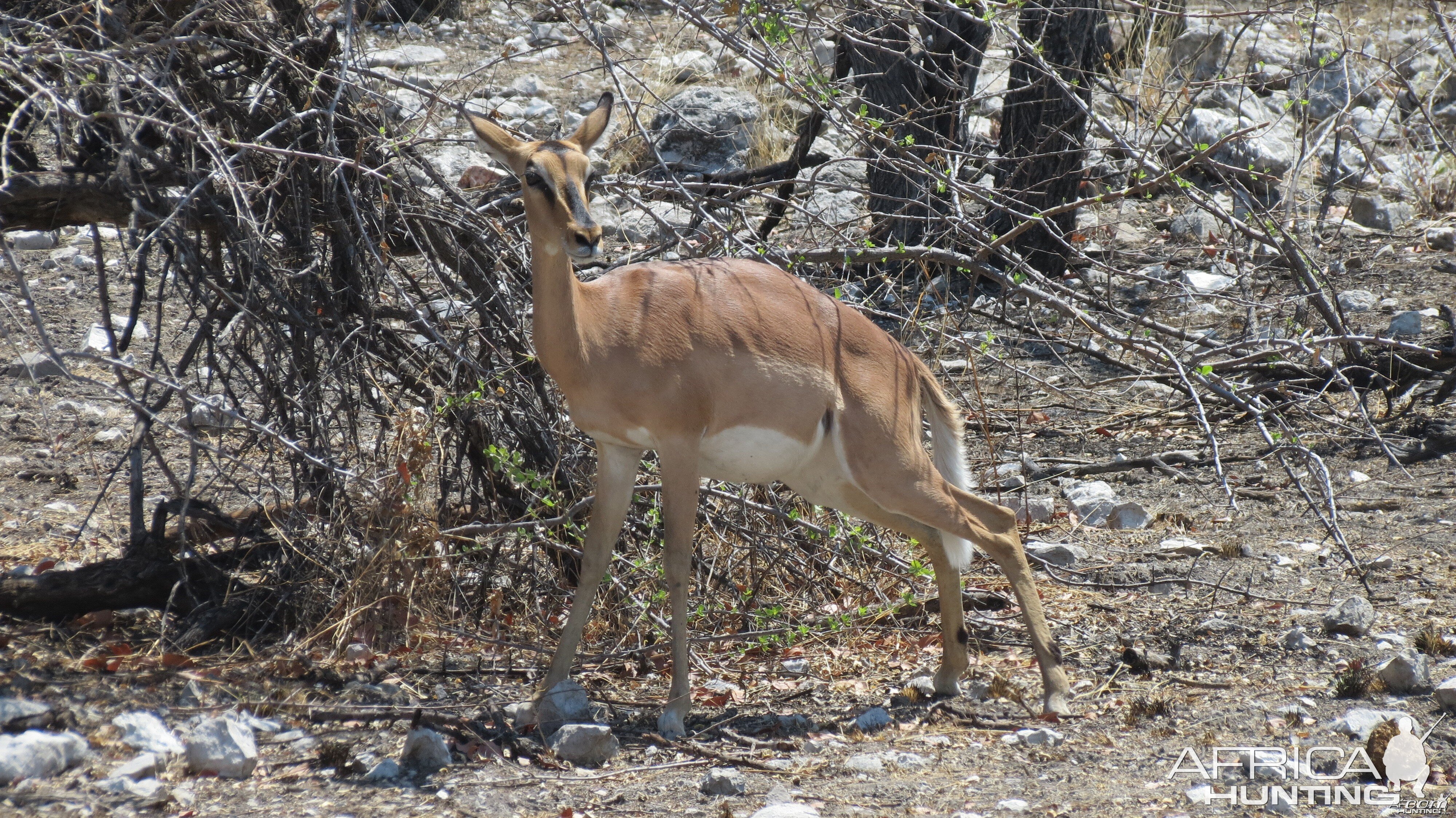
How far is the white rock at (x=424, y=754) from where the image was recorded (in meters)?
4.11

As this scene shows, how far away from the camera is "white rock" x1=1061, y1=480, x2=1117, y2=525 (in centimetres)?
701

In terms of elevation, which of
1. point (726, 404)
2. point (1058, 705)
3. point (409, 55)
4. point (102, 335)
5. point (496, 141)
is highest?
point (409, 55)

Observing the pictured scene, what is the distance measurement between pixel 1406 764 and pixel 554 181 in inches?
133

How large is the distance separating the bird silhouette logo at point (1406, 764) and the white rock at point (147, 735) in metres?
3.88

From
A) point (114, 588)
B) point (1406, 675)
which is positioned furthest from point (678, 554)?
point (1406, 675)

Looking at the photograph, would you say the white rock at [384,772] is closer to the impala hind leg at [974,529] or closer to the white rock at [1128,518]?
the impala hind leg at [974,529]

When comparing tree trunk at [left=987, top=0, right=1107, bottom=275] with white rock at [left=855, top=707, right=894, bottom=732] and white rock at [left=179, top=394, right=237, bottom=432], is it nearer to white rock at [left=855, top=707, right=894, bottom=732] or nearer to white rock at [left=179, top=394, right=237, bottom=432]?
white rock at [left=855, top=707, right=894, bottom=732]

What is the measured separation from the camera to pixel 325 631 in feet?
16.7

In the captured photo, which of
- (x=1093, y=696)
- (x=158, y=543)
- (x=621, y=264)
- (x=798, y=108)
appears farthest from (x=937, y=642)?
(x=798, y=108)

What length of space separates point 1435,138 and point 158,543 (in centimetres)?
1075

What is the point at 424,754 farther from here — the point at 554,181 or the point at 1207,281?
the point at 1207,281

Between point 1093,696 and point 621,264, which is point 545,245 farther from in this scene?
point 1093,696

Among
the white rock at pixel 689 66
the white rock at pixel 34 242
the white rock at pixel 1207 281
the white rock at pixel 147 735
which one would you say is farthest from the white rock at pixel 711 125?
the white rock at pixel 147 735

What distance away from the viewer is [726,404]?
15.8 ft
